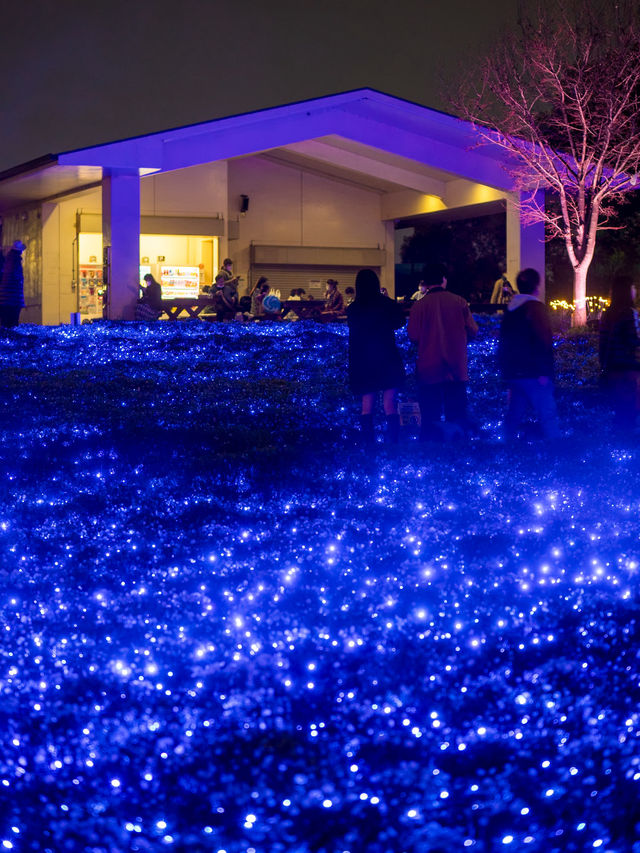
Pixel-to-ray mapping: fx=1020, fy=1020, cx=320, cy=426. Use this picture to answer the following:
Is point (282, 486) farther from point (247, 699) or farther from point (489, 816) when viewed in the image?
point (489, 816)

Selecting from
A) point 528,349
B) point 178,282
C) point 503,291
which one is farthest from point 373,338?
point 178,282

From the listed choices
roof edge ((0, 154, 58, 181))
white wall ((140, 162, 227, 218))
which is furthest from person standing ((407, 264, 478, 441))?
white wall ((140, 162, 227, 218))

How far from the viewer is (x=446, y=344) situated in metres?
7.98

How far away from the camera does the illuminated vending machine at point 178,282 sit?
27.4m

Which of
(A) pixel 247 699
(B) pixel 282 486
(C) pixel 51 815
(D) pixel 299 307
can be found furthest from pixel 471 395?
(D) pixel 299 307

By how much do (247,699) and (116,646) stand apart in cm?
76

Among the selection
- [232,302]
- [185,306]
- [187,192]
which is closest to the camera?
[232,302]

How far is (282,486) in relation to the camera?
7.05 m

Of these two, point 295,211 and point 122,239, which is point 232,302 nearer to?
point 122,239

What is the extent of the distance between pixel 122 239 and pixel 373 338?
15.6 m

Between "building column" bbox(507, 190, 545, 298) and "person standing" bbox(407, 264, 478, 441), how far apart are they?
678 inches

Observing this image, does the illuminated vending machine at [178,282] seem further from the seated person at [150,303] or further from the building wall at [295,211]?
the seated person at [150,303]

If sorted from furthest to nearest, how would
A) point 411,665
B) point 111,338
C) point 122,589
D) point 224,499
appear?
point 111,338 → point 224,499 → point 122,589 → point 411,665

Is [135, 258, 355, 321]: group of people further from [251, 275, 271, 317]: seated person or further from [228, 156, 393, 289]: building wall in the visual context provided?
[228, 156, 393, 289]: building wall
